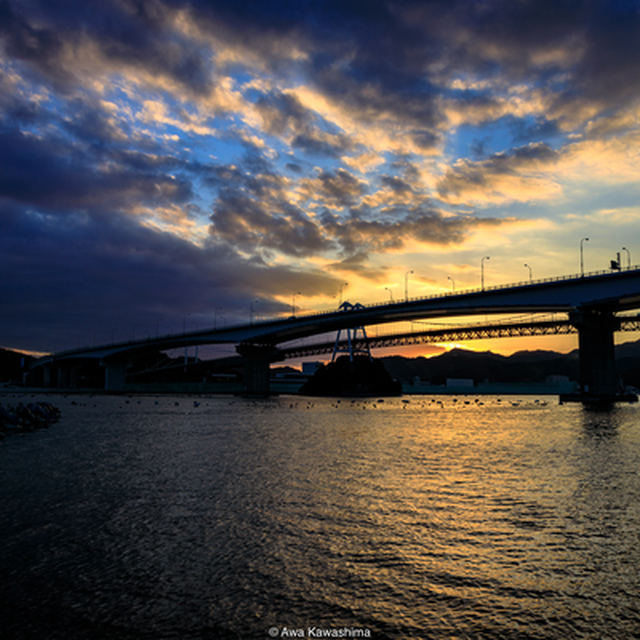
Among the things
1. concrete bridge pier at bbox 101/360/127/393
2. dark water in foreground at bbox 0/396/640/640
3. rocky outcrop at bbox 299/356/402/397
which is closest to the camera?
dark water in foreground at bbox 0/396/640/640

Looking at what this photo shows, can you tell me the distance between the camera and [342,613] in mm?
7762

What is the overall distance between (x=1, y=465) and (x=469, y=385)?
→ 170176mm

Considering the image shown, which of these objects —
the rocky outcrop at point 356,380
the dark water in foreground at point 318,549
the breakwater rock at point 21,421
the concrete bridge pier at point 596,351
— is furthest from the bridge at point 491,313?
the breakwater rock at point 21,421

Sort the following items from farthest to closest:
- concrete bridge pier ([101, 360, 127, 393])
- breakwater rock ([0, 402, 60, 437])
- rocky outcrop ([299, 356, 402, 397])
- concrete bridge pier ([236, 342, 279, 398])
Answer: concrete bridge pier ([101, 360, 127, 393]) < rocky outcrop ([299, 356, 402, 397]) < concrete bridge pier ([236, 342, 279, 398]) < breakwater rock ([0, 402, 60, 437])

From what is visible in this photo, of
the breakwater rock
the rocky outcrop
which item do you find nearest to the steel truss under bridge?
the rocky outcrop

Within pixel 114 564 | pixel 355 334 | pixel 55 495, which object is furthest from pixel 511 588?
pixel 355 334

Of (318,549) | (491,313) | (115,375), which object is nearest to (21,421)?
(318,549)

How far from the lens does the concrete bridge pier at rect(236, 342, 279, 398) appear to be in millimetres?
115375

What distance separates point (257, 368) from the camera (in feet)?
389

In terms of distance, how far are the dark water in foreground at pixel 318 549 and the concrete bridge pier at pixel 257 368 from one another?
9296cm

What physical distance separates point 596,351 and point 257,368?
72.7 m

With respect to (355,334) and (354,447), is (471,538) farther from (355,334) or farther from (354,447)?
(355,334)

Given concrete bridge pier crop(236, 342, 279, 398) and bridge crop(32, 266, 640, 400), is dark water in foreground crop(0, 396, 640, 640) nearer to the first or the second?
bridge crop(32, 266, 640, 400)

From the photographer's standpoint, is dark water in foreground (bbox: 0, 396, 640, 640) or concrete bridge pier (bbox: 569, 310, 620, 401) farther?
concrete bridge pier (bbox: 569, 310, 620, 401)
